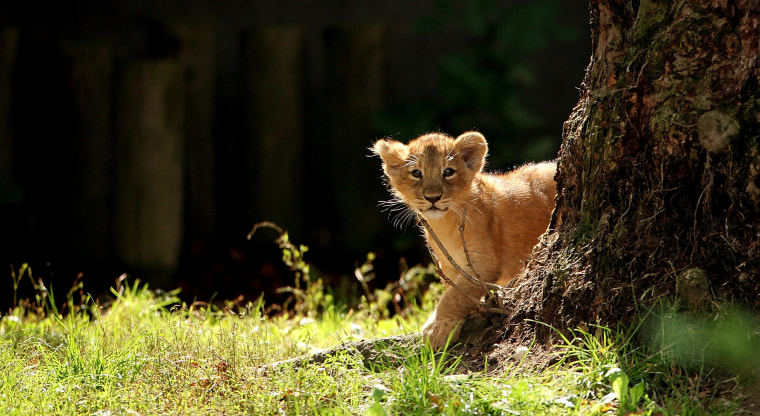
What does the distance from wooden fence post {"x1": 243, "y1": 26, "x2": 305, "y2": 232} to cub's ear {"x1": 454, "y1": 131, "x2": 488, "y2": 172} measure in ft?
12.5

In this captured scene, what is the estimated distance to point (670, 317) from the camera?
3311mm

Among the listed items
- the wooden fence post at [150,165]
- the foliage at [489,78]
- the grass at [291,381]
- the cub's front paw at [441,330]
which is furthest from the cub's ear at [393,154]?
the wooden fence post at [150,165]

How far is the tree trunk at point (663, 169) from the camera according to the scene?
131 inches

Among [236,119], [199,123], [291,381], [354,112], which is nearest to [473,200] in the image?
[291,381]

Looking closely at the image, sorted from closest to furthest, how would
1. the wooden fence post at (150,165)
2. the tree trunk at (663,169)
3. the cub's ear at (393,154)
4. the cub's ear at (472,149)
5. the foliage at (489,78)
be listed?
the tree trunk at (663,169) < the cub's ear at (472,149) < the cub's ear at (393,154) < the wooden fence post at (150,165) < the foliage at (489,78)

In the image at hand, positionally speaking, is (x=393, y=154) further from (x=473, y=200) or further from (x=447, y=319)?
(x=447, y=319)

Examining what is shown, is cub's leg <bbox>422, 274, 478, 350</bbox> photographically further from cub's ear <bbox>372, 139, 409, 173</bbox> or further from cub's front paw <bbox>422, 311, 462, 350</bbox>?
cub's ear <bbox>372, 139, 409, 173</bbox>

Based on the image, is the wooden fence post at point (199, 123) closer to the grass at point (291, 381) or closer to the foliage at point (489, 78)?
the foliage at point (489, 78)

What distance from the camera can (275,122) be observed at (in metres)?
8.84

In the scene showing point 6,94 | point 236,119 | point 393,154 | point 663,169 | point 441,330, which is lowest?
point 441,330

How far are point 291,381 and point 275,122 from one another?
18.2 feet

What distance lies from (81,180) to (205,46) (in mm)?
1812

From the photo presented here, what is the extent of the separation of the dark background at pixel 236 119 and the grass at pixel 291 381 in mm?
3459

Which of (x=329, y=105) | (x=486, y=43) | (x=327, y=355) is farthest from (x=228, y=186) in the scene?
(x=327, y=355)
